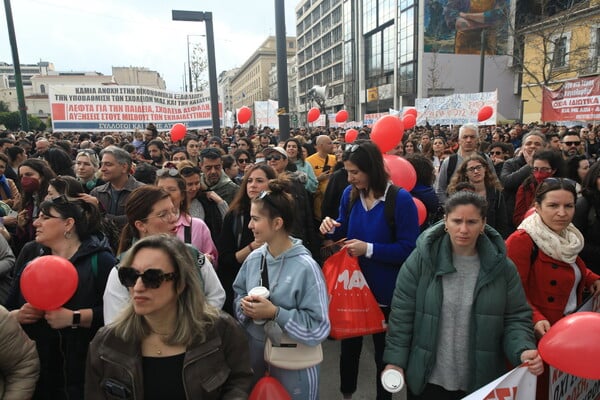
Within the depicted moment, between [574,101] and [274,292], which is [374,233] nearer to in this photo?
[274,292]

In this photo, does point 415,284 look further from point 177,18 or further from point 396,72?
point 396,72

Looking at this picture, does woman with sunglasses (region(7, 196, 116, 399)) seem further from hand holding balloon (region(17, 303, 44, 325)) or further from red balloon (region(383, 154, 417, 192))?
red balloon (region(383, 154, 417, 192))

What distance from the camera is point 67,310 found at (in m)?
2.15

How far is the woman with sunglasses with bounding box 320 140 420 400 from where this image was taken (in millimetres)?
2740

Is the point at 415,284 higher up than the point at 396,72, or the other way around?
the point at 396,72

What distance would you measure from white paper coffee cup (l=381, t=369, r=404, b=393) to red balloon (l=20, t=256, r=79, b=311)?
5.47 ft

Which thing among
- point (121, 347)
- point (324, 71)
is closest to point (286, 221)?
point (121, 347)

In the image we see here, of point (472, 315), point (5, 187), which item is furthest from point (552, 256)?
point (5, 187)

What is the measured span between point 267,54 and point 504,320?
323 ft

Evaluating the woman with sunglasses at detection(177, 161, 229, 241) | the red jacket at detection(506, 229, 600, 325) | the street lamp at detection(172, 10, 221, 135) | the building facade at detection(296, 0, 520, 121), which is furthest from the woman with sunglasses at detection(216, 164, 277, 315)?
the building facade at detection(296, 0, 520, 121)

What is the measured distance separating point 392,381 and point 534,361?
26.2 inches

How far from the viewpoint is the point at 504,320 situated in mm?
2072

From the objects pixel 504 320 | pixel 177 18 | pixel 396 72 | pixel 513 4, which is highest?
pixel 513 4

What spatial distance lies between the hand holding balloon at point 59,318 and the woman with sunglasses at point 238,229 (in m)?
1.17
